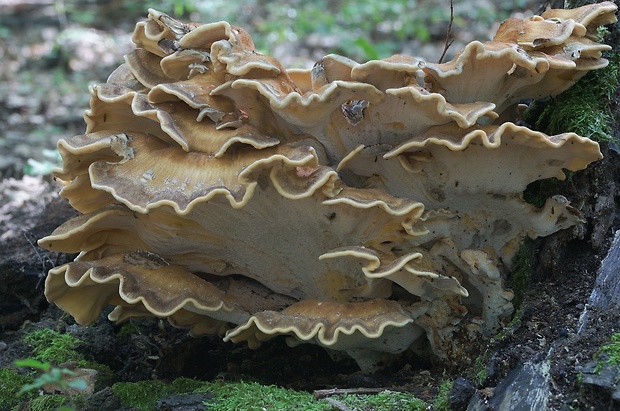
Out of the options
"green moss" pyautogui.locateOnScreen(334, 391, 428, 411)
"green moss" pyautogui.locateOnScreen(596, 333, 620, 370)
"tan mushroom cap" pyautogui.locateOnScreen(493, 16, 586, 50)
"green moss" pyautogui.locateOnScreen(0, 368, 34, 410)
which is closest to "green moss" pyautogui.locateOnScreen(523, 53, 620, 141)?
"tan mushroom cap" pyautogui.locateOnScreen(493, 16, 586, 50)

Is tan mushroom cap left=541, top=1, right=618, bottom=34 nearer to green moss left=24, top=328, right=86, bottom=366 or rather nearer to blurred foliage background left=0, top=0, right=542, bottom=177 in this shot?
green moss left=24, top=328, right=86, bottom=366

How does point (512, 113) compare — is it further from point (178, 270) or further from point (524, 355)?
point (178, 270)

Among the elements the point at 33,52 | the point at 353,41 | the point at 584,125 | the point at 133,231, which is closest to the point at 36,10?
the point at 33,52

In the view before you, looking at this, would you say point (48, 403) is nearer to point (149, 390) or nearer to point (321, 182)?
point (149, 390)

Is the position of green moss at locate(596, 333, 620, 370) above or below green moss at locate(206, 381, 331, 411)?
above

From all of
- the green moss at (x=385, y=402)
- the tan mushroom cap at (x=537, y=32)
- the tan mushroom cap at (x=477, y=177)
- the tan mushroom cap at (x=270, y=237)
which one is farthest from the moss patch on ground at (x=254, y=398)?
the tan mushroom cap at (x=537, y=32)
